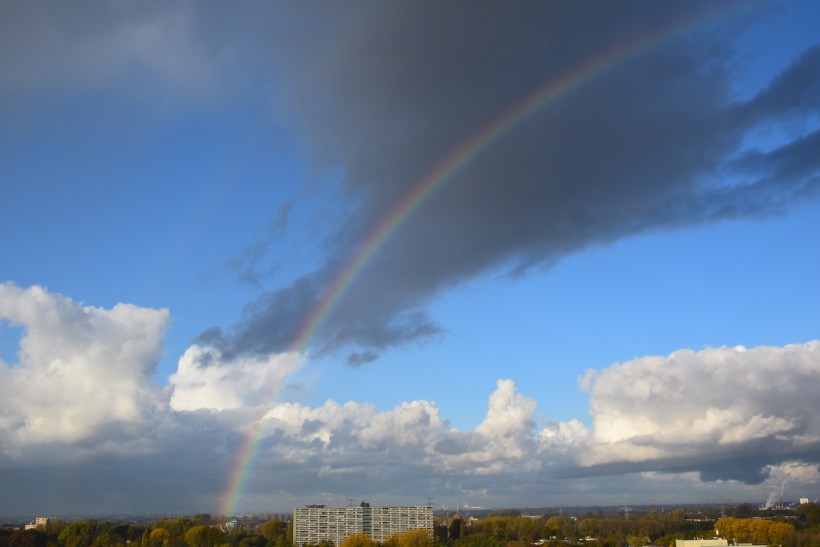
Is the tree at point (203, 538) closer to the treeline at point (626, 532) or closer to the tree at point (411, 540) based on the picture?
the tree at point (411, 540)

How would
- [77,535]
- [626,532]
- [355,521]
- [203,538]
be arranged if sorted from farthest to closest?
[626,532]
[355,521]
[77,535]
[203,538]

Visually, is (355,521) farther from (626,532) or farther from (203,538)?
(626,532)

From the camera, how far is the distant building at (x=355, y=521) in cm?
16350

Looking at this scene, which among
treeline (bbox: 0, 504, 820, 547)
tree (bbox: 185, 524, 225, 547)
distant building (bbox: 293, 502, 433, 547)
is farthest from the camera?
distant building (bbox: 293, 502, 433, 547)

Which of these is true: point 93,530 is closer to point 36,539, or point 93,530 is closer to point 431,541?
point 36,539

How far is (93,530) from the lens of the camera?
462 ft

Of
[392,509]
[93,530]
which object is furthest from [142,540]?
[392,509]

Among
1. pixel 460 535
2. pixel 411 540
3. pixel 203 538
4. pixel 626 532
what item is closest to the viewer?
pixel 411 540

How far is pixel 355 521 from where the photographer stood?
171 m

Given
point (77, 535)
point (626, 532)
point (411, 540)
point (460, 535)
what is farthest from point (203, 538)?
point (626, 532)

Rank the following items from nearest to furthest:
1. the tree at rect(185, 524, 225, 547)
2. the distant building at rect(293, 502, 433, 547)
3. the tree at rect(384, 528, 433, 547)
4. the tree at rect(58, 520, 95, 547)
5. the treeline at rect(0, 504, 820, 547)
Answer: the tree at rect(384, 528, 433, 547) < the treeline at rect(0, 504, 820, 547) < the tree at rect(185, 524, 225, 547) < the tree at rect(58, 520, 95, 547) < the distant building at rect(293, 502, 433, 547)

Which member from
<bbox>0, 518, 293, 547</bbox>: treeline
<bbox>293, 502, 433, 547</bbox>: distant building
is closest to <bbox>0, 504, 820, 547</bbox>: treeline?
<bbox>0, 518, 293, 547</bbox>: treeline

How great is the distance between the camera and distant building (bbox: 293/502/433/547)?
164 meters

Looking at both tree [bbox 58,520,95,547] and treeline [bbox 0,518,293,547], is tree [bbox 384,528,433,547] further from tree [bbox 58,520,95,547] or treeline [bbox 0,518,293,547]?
tree [bbox 58,520,95,547]
